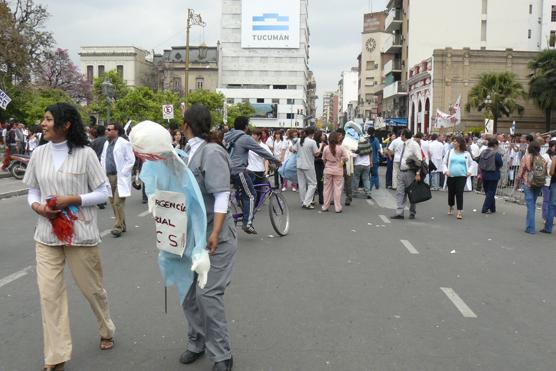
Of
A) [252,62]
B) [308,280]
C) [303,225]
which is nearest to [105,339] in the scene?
[308,280]

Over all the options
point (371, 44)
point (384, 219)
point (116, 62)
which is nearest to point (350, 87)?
point (371, 44)

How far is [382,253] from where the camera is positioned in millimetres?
8969

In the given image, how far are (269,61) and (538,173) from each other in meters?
107

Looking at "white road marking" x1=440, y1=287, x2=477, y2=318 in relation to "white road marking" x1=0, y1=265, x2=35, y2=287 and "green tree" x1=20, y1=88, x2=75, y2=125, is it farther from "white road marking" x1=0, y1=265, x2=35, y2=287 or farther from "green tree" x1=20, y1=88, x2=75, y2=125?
"green tree" x1=20, y1=88, x2=75, y2=125

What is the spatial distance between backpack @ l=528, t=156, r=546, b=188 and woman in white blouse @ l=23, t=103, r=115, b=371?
941 cm

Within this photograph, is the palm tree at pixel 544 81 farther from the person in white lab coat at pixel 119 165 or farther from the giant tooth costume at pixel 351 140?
the person in white lab coat at pixel 119 165

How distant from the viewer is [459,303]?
6.32m

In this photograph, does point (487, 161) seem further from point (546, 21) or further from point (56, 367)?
point (546, 21)

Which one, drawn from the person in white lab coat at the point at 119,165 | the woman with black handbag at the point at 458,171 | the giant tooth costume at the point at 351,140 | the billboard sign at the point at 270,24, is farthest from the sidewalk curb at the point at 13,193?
the billboard sign at the point at 270,24

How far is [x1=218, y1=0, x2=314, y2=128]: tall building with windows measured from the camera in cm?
11444

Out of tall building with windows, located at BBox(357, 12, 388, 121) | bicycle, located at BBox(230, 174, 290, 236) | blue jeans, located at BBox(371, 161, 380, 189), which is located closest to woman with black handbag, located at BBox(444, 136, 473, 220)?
bicycle, located at BBox(230, 174, 290, 236)

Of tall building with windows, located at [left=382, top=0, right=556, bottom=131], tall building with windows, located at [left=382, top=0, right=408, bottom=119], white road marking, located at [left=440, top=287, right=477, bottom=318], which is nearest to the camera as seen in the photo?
white road marking, located at [left=440, top=287, right=477, bottom=318]

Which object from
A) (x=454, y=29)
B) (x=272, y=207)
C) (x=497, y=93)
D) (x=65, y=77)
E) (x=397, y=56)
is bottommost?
(x=272, y=207)

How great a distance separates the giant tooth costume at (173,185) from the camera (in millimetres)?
4016
